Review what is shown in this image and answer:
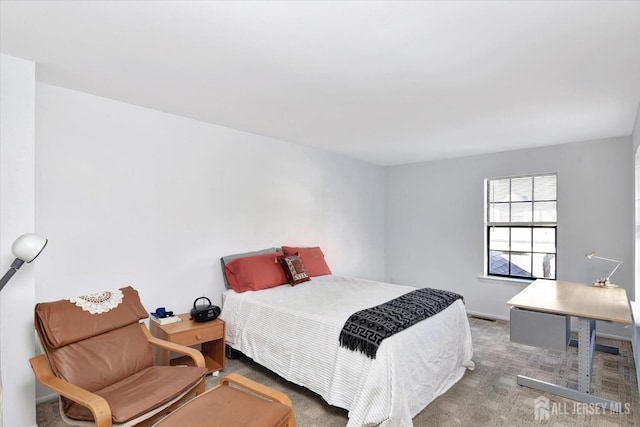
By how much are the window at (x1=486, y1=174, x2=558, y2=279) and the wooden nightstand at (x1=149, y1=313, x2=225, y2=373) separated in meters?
4.02

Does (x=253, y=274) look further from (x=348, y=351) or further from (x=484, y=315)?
(x=484, y=315)

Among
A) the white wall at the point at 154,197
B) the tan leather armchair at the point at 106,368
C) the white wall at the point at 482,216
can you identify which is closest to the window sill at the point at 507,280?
the white wall at the point at 482,216

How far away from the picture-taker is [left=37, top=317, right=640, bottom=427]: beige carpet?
2.38 metres

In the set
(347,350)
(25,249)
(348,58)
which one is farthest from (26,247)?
(348,58)

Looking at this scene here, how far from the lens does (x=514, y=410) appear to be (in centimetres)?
250

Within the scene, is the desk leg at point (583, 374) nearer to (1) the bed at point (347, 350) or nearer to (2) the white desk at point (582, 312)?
(2) the white desk at point (582, 312)

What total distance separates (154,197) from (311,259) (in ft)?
6.50

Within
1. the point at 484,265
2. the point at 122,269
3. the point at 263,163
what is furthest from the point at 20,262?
the point at 484,265

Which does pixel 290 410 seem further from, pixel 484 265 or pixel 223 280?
pixel 484 265

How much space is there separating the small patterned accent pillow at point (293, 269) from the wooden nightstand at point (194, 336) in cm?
90

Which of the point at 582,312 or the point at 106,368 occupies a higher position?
the point at 582,312

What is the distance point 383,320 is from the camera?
8.03 feet

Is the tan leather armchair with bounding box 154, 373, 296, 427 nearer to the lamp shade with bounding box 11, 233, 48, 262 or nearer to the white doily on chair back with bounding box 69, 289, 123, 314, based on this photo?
the white doily on chair back with bounding box 69, 289, 123, 314

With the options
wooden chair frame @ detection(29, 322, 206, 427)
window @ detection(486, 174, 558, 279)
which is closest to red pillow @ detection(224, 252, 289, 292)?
wooden chair frame @ detection(29, 322, 206, 427)
